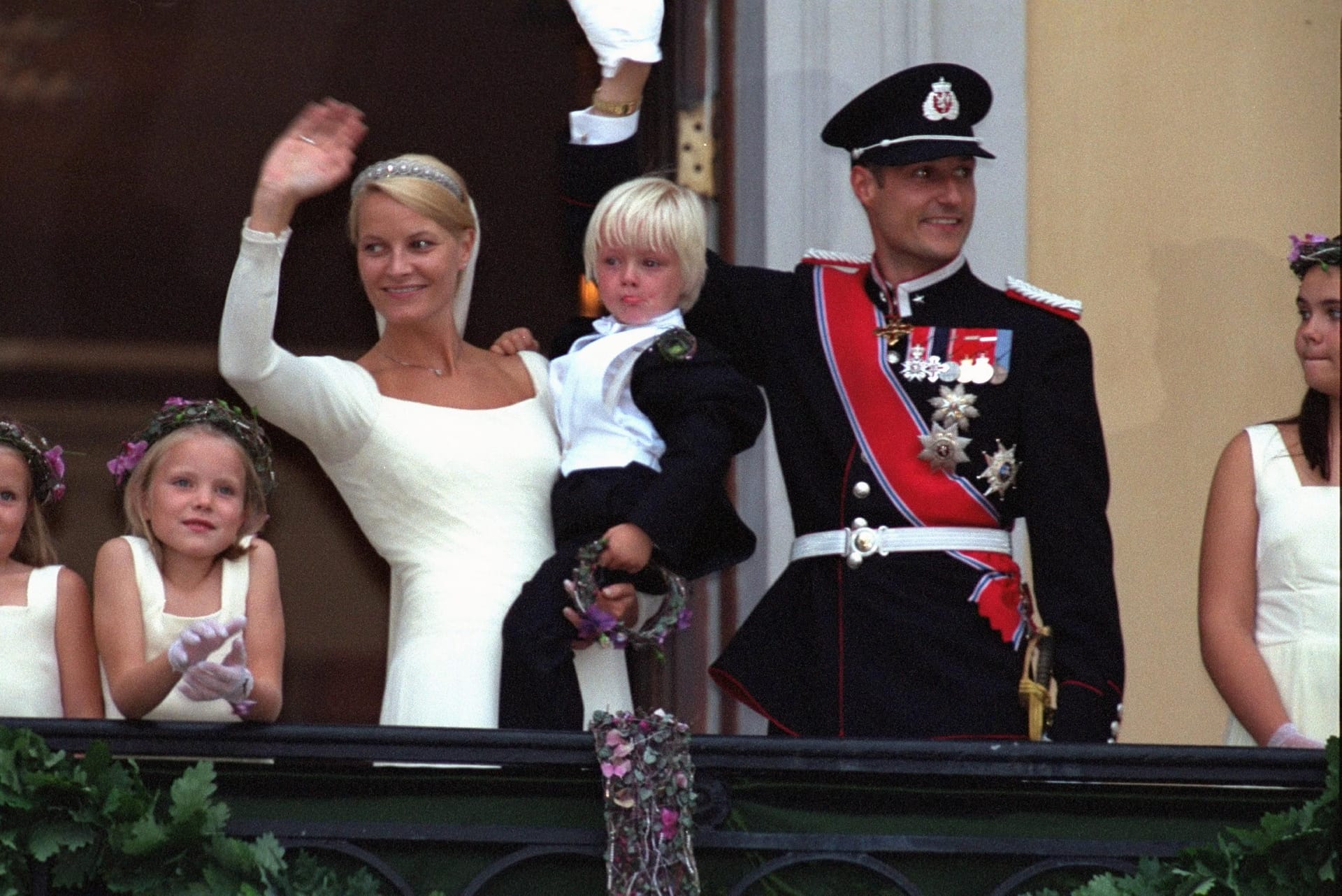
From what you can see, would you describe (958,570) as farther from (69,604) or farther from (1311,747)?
(69,604)

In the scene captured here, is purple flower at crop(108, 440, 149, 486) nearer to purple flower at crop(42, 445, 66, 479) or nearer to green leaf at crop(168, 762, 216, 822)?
purple flower at crop(42, 445, 66, 479)

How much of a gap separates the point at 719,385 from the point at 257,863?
114 centimetres

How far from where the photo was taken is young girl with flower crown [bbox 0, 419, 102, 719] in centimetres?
428

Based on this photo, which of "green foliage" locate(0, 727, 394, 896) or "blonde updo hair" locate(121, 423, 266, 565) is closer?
"green foliage" locate(0, 727, 394, 896)

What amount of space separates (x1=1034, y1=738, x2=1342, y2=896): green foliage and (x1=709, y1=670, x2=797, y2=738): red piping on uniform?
70 cm

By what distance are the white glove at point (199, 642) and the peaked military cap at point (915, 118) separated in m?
1.51

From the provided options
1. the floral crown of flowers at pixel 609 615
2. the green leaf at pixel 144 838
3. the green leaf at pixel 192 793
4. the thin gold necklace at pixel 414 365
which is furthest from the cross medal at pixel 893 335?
the green leaf at pixel 144 838

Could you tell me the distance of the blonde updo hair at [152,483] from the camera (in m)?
4.32

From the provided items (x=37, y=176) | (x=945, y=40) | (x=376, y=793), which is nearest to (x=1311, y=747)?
(x=376, y=793)

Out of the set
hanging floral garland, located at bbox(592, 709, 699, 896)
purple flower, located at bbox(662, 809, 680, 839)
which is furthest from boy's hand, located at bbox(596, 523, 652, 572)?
purple flower, located at bbox(662, 809, 680, 839)

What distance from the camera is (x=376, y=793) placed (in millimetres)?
3980

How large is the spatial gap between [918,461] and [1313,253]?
808 millimetres

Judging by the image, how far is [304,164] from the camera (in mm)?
4242

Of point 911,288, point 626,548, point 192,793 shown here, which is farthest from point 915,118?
point 192,793
